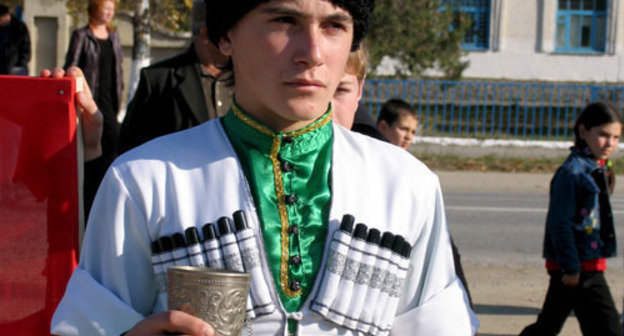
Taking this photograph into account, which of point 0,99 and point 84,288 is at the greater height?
point 0,99

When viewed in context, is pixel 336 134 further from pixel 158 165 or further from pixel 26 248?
pixel 26 248

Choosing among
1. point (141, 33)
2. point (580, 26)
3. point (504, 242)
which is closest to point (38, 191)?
point (504, 242)

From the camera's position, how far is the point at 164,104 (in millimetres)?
4273

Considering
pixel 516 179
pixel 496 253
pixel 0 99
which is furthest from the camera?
pixel 516 179

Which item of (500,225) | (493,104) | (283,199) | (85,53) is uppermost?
(283,199)

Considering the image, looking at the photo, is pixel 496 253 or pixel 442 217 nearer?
pixel 442 217

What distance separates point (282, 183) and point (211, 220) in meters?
0.17

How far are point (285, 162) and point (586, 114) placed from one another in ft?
14.3

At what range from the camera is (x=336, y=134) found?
2.28 meters

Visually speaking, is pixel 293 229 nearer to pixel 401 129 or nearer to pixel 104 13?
pixel 401 129

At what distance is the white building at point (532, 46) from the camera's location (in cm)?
2981

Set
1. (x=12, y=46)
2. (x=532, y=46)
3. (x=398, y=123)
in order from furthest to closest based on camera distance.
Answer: (x=532, y=46), (x=12, y=46), (x=398, y=123)

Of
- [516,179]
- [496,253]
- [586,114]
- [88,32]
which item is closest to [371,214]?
[586,114]

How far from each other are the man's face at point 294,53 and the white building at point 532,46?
91.6ft
